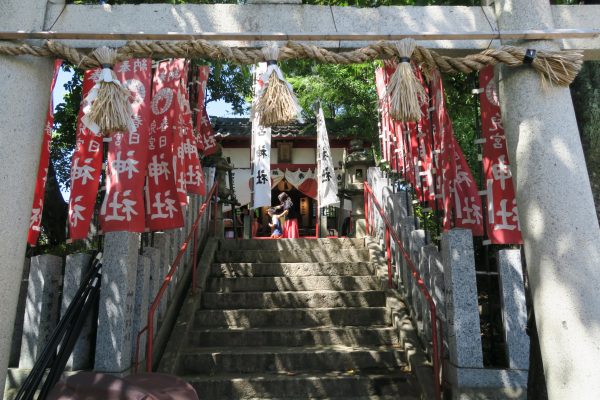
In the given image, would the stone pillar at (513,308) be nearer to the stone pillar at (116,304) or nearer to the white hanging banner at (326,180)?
the stone pillar at (116,304)

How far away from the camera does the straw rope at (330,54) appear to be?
9.70 feet

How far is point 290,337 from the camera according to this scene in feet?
18.2

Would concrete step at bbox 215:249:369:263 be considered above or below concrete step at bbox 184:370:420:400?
above

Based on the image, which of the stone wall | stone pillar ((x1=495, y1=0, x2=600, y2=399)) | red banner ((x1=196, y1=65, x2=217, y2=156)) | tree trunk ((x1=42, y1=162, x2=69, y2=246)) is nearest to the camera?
stone pillar ((x1=495, y1=0, x2=600, y2=399))

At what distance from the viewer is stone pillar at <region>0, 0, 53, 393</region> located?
288cm

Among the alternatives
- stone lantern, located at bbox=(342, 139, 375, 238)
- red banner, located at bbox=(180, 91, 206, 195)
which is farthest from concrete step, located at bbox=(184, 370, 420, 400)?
stone lantern, located at bbox=(342, 139, 375, 238)

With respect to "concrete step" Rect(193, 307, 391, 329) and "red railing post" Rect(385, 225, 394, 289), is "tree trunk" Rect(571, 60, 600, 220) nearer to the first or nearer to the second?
"red railing post" Rect(385, 225, 394, 289)

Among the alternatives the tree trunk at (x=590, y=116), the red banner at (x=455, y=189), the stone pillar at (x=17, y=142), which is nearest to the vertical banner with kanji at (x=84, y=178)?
the stone pillar at (x=17, y=142)

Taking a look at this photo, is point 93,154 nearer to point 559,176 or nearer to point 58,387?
point 58,387

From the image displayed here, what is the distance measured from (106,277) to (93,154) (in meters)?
1.29

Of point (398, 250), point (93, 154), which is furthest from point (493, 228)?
point (93, 154)

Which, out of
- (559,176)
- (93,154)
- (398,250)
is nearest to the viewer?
(559,176)

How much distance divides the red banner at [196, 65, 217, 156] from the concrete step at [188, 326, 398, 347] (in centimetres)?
342

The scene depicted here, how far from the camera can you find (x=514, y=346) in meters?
4.16
